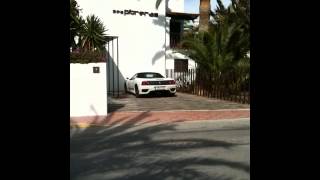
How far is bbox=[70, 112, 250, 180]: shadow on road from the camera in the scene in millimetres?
6418

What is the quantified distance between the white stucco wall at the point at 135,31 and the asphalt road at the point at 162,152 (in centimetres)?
1471

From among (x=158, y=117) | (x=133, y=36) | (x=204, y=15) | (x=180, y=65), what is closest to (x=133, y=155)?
(x=158, y=117)

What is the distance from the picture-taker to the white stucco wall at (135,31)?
26984mm

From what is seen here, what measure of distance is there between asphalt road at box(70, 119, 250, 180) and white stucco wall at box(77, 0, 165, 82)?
579 inches

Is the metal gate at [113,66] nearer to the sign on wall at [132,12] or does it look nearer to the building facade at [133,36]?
the building facade at [133,36]

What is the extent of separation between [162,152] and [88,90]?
7406 millimetres

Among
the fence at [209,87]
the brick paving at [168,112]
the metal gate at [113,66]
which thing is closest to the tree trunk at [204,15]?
the fence at [209,87]

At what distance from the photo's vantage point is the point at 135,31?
2784 centimetres

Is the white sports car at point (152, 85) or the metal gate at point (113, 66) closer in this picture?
the white sports car at point (152, 85)

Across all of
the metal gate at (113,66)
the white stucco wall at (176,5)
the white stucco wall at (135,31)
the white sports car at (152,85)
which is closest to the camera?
the white sports car at (152,85)
